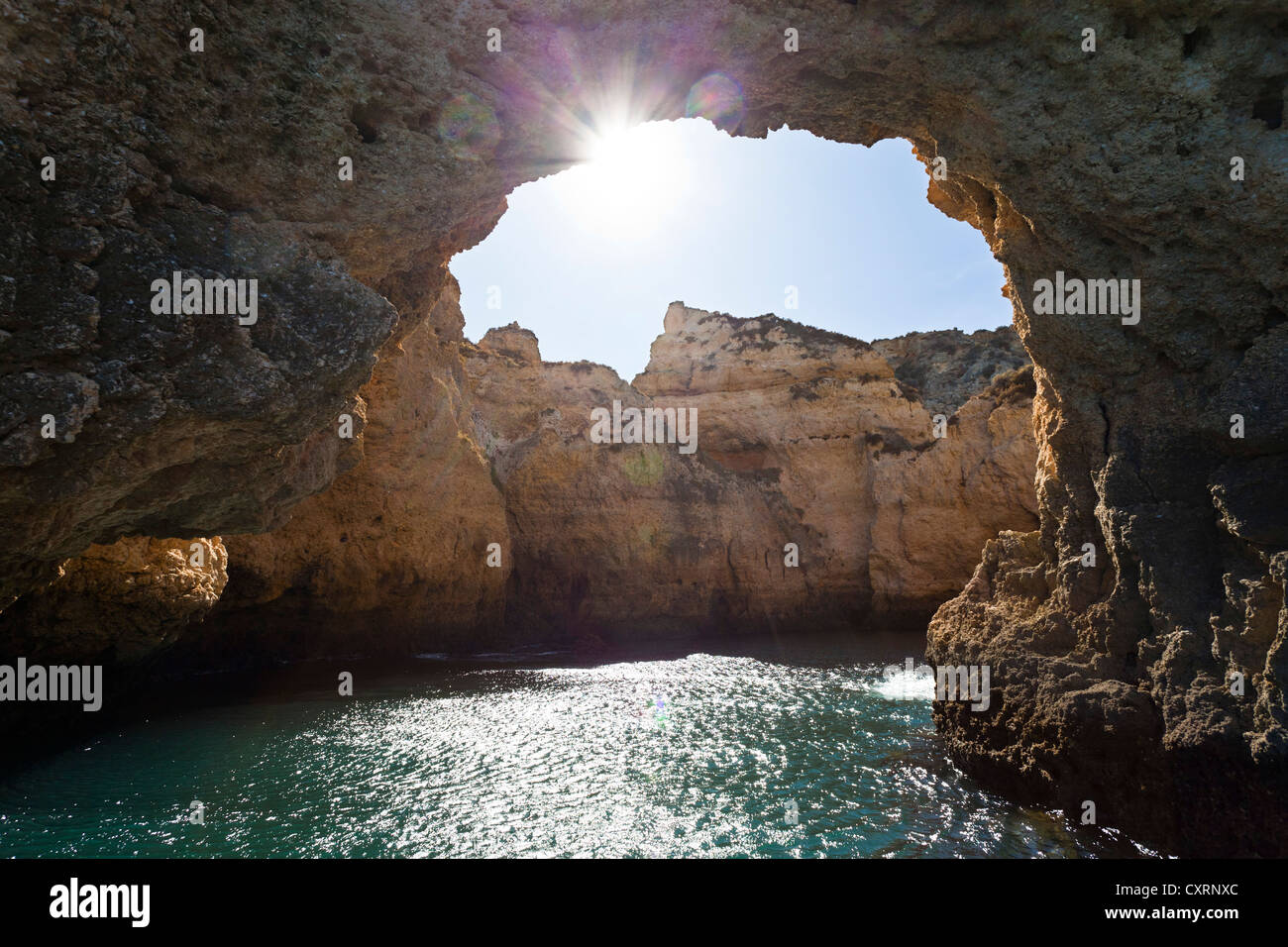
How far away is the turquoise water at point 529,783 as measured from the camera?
24.0 ft

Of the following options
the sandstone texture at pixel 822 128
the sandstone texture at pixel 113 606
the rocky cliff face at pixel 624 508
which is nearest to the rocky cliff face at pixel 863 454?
the rocky cliff face at pixel 624 508

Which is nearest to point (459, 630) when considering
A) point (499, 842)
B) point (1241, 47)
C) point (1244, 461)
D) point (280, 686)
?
point (280, 686)

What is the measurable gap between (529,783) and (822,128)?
34.1ft

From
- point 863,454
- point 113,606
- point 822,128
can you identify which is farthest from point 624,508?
point 822,128

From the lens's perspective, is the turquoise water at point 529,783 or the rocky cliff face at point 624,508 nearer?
the turquoise water at point 529,783

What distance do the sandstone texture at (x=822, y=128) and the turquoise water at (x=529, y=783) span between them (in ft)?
5.71

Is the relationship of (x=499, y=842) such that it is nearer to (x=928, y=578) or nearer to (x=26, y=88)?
(x=26, y=88)

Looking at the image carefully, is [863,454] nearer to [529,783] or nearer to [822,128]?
[822,128]

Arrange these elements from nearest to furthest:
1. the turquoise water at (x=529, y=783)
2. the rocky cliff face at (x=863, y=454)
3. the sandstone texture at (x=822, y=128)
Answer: the sandstone texture at (x=822, y=128) → the turquoise water at (x=529, y=783) → the rocky cliff face at (x=863, y=454)

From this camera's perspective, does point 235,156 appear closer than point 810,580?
Yes

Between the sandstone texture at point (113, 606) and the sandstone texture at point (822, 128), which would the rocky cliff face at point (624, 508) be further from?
the sandstone texture at point (822, 128)

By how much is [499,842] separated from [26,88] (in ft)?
29.5

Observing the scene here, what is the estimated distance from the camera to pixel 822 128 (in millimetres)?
10891

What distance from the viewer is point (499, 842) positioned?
7.23m
